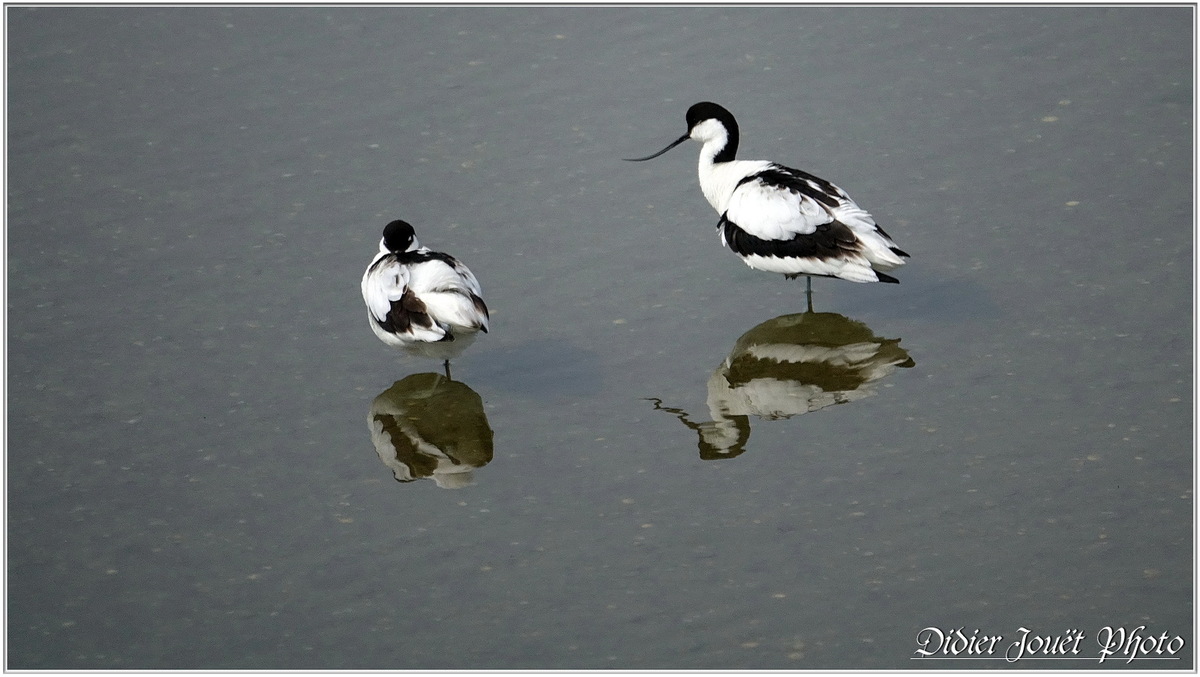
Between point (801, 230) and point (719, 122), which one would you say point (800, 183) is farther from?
point (719, 122)

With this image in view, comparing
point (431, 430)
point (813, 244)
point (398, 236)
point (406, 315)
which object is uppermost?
point (398, 236)

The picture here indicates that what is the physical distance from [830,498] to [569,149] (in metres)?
5.24

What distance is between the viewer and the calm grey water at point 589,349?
24.8 feet

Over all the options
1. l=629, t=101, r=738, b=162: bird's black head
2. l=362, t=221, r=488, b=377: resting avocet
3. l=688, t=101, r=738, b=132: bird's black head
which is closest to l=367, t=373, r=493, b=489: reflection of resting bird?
l=362, t=221, r=488, b=377: resting avocet

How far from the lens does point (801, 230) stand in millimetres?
10016

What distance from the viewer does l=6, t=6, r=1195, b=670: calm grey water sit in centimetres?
755

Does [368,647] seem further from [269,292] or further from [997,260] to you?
[997,260]

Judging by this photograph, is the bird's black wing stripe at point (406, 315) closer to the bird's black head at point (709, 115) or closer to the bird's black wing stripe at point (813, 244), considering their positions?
the bird's black wing stripe at point (813, 244)

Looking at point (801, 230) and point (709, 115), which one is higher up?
point (709, 115)

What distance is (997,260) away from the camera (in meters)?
10.8

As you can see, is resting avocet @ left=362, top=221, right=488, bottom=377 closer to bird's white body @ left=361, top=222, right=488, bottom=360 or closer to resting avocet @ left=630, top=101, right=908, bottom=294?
bird's white body @ left=361, top=222, right=488, bottom=360

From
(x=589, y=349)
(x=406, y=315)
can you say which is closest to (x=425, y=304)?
(x=406, y=315)

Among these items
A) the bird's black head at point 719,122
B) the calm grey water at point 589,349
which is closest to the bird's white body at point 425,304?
the calm grey water at point 589,349

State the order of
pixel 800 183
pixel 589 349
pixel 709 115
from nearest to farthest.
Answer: pixel 589 349 → pixel 800 183 → pixel 709 115
